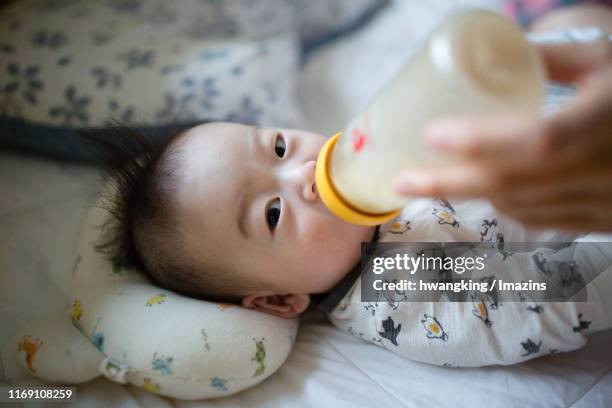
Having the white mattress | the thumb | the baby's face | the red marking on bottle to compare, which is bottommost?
the white mattress

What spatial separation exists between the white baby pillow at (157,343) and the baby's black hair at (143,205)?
5cm

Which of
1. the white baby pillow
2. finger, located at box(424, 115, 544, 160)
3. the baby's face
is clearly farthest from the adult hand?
the white baby pillow

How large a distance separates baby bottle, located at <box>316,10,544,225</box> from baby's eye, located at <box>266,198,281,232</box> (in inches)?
10.3

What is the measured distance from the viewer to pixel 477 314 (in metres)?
0.92

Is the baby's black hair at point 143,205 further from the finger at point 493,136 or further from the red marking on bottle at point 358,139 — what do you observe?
the finger at point 493,136

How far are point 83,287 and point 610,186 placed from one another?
96 centimetres

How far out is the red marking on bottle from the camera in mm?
654

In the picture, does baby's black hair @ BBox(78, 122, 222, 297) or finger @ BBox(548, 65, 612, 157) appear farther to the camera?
baby's black hair @ BBox(78, 122, 222, 297)

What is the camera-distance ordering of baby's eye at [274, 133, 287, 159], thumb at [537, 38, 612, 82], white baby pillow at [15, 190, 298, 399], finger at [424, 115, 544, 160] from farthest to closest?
baby's eye at [274, 133, 287, 159]
white baby pillow at [15, 190, 298, 399]
thumb at [537, 38, 612, 82]
finger at [424, 115, 544, 160]

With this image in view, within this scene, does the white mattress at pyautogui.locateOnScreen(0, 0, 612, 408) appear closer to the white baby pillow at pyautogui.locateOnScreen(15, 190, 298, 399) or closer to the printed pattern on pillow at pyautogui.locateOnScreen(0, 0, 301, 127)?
the white baby pillow at pyautogui.locateOnScreen(15, 190, 298, 399)

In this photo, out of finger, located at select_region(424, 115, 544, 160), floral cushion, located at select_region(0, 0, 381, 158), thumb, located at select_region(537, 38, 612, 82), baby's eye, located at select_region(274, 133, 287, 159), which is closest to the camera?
finger, located at select_region(424, 115, 544, 160)

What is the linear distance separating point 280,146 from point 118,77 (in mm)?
629

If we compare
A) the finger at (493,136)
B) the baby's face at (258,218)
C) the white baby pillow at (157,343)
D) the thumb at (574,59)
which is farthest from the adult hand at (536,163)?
the white baby pillow at (157,343)

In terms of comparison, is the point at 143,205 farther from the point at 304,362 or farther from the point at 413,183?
the point at 413,183
